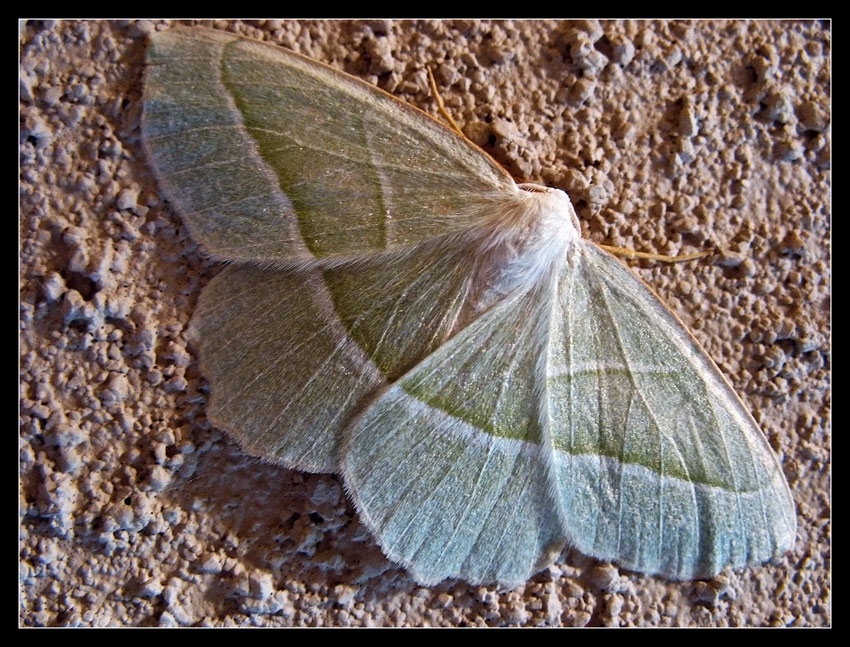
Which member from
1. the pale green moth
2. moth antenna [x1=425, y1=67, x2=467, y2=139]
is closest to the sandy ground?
moth antenna [x1=425, y1=67, x2=467, y2=139]

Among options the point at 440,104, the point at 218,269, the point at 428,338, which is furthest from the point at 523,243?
the point at 218,269

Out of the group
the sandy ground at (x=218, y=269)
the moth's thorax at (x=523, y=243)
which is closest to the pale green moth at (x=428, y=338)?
the moth's thorax at (x=523, y=243)

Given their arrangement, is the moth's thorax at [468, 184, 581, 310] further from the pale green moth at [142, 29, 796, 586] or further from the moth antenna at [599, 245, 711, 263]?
the moth antenna at [599, 245, 711, 263]

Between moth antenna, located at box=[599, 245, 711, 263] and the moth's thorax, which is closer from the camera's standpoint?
the moth's thorax

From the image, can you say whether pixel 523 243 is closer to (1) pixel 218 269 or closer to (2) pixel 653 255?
(2) pixel 653 255

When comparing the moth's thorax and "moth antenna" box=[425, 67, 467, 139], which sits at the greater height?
"moth antenna" box=[425, 67, 467, 139]

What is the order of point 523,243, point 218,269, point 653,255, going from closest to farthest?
point 523,243, point 218,269, point 653,255
